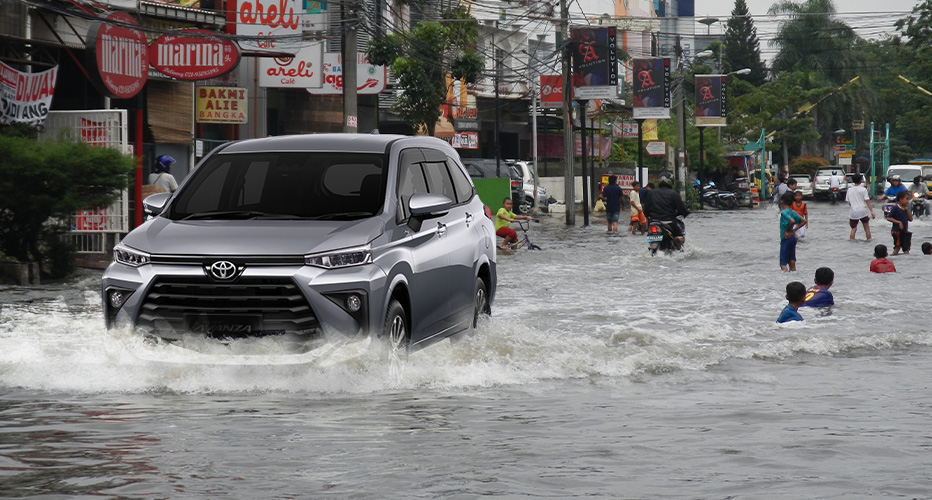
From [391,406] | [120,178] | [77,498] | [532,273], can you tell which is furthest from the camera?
[532,273]

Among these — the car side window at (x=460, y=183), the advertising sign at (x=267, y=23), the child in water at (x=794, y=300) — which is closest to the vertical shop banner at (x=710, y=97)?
the advertising sign at (x=267, y=23)

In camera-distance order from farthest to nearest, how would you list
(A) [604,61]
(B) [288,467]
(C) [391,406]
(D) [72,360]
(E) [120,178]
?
(A) [604,61] → (E) [120,178] → (D) [72,360] → (C) [391,406] → (B) [288,467]

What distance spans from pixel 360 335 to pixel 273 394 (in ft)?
2.39

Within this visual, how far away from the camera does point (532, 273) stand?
24703 millimetres

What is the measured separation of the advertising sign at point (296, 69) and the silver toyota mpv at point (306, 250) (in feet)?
71.5

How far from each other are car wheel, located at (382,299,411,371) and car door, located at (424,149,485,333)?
996mm

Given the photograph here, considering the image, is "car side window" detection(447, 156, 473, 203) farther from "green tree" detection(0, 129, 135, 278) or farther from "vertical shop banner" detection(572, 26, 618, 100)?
"vertical shop banner" detection(572, 26, 618, 100)

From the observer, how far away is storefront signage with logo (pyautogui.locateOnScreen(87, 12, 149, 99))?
74.2 ft

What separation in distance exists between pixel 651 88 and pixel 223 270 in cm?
4871

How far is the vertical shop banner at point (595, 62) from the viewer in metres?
45.2

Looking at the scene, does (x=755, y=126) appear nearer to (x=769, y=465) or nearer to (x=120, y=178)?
(x=120, y=178)

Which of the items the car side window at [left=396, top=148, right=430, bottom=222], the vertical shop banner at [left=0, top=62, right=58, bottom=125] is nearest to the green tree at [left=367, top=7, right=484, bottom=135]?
the vertical shop banner at [left=0, top=62, right=58, bottom=125]

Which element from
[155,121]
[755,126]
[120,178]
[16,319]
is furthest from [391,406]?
[755,126]

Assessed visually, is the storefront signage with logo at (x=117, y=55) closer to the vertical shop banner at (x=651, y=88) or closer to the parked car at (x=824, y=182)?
the vertical shop banner at (x=651, y=88)
